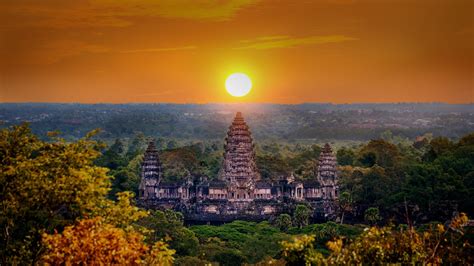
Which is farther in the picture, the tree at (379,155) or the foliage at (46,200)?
the tree at (379,155)

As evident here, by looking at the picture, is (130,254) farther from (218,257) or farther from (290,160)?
(290,160)

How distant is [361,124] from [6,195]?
495ft

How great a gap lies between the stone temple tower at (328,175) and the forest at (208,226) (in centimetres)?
110

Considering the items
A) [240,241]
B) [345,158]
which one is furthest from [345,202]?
[345,158]

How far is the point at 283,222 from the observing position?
45.4m

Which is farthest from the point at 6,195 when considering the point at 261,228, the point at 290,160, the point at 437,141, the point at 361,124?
the point at 361,124

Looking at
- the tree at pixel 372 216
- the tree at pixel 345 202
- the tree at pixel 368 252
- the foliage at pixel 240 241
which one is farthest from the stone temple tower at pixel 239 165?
the tree at pixel 368 252

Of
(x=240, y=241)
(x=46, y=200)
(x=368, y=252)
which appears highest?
(x=46, y=200)

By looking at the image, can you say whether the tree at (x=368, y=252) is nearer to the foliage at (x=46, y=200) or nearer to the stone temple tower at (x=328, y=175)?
the foliage at (x=46, y=200)

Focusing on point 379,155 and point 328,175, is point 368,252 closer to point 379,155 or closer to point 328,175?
point 328,175

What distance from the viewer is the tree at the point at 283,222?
44750mm

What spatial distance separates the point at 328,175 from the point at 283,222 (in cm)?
1128

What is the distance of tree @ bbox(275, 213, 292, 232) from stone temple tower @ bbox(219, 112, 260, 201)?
739cm

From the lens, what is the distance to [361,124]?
164 metres
